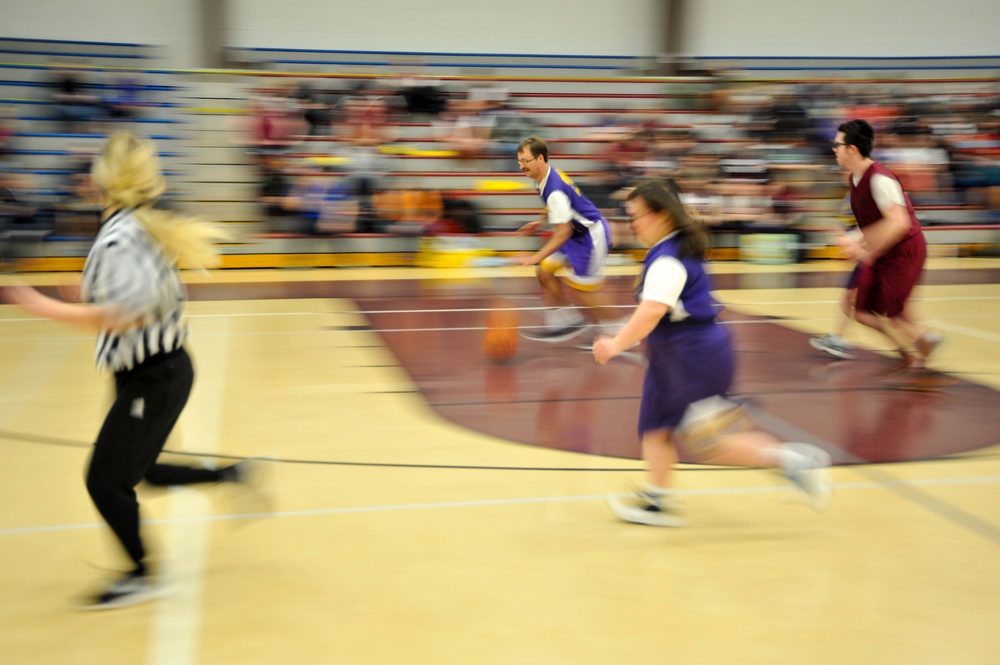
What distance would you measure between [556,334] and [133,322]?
5.40 meters

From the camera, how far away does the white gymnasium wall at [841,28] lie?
18.0 metres

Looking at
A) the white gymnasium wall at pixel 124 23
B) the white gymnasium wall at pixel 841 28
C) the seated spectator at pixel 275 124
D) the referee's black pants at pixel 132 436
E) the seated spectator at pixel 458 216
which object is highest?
the white gymnasium wall at pixel 841 28

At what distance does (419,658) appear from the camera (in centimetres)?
301

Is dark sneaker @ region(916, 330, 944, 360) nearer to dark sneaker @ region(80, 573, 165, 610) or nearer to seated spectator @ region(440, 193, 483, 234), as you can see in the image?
dark sneaker @ region(80, 573, 165, 610)

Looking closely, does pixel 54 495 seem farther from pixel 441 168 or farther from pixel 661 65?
pixel 661 65

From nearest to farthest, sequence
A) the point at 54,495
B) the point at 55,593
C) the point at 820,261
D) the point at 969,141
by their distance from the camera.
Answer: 1. the point at 55,593
2. the point at 54,495
3. the point at 820,261
4. the point at 969,141

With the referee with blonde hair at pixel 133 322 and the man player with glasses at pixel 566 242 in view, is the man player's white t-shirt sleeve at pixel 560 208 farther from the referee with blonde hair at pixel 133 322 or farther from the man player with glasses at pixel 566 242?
the referee with blonde hair at pixel 133 322

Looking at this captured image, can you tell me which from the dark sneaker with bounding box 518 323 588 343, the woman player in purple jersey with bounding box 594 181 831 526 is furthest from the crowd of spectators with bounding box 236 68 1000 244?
the woman player in purple jersey with bounding box 594 181 831 526

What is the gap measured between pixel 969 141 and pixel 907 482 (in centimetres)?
1367

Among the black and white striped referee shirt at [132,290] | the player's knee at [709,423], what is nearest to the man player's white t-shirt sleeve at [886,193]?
the player's knee at [709,423]

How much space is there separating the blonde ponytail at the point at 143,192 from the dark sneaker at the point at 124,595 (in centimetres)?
117

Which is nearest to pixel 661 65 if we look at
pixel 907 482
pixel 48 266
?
pixel 48 266

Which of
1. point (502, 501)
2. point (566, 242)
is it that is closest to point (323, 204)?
point (566, 242)

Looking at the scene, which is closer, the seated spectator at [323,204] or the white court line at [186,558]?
the white court line at [186,558]
